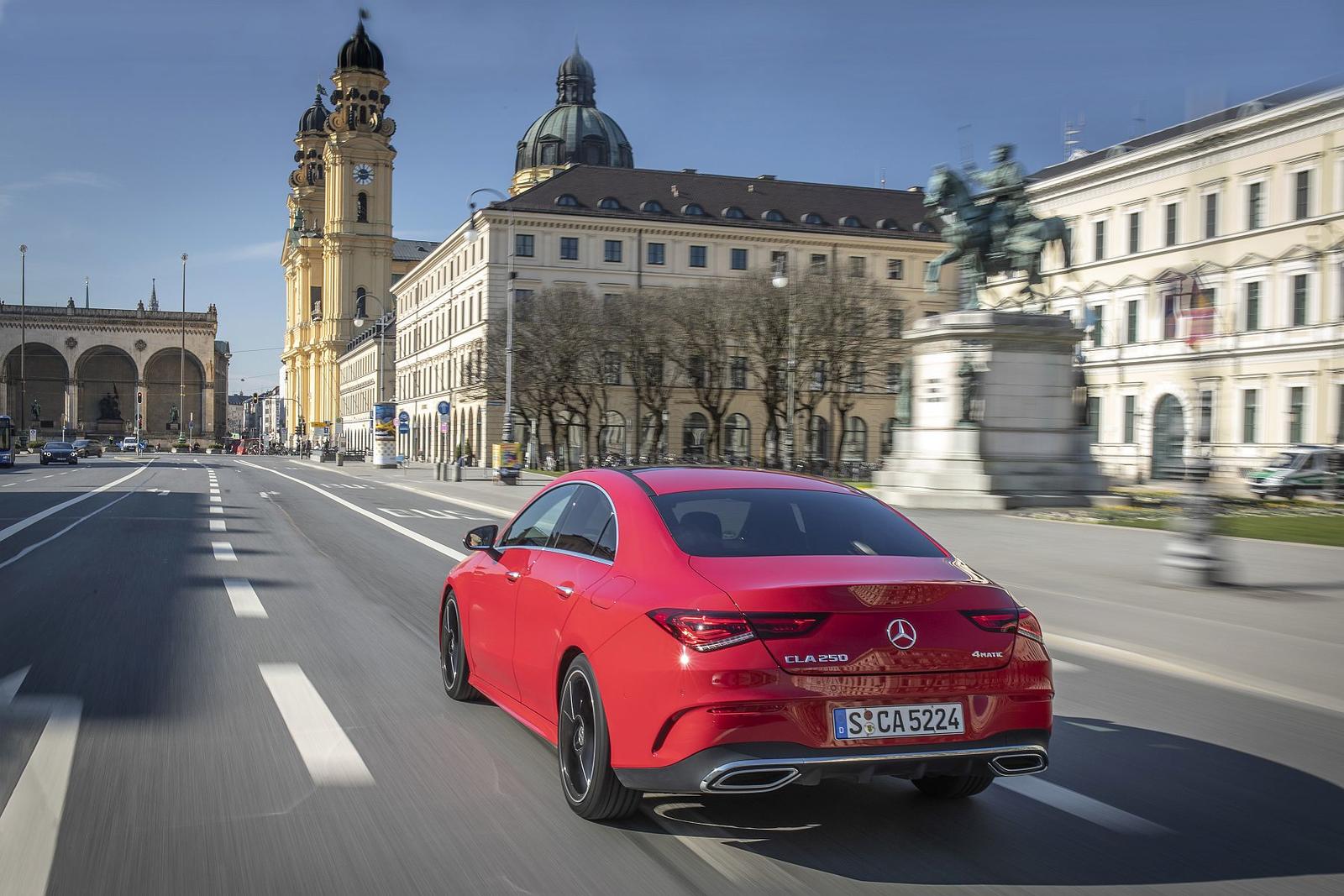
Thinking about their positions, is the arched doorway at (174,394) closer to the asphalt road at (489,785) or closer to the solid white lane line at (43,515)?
the solid white lane line at (43,515)

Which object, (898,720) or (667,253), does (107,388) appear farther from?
(898,720)

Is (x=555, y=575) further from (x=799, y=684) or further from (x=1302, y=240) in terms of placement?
(x=1302, y=240)

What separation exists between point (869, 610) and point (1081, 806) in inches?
61.6

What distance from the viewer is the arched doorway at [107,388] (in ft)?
531

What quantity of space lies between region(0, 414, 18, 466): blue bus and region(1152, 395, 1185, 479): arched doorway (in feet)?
182

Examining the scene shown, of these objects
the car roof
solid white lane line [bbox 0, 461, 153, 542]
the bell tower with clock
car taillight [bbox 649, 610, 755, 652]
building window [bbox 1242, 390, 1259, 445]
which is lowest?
solid white lane line [bbox 0, 461, 153, 542]

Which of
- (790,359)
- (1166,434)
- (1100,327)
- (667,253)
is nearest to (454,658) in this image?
(790,359)

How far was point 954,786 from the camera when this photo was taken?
523cm

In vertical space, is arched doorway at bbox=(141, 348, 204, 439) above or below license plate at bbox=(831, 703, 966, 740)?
above

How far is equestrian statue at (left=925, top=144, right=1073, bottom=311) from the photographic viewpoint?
30031 mm

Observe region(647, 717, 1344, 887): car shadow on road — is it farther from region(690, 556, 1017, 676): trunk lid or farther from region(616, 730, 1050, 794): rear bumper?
region(690, 556, 1017, 676): trunk lid

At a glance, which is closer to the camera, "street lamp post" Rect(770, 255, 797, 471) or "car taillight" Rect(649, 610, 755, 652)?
"car taillight" Rect(649, 610, 755, 652)

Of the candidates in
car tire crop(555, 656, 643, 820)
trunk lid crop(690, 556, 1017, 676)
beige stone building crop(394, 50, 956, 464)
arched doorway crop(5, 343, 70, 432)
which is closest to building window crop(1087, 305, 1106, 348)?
beige stone building crop(394, 50, 956, 464)

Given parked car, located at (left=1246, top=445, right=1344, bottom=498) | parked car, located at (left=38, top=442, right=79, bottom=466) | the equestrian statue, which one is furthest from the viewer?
parked car, located at (left=38, top=442, right=79, bottom=466)
